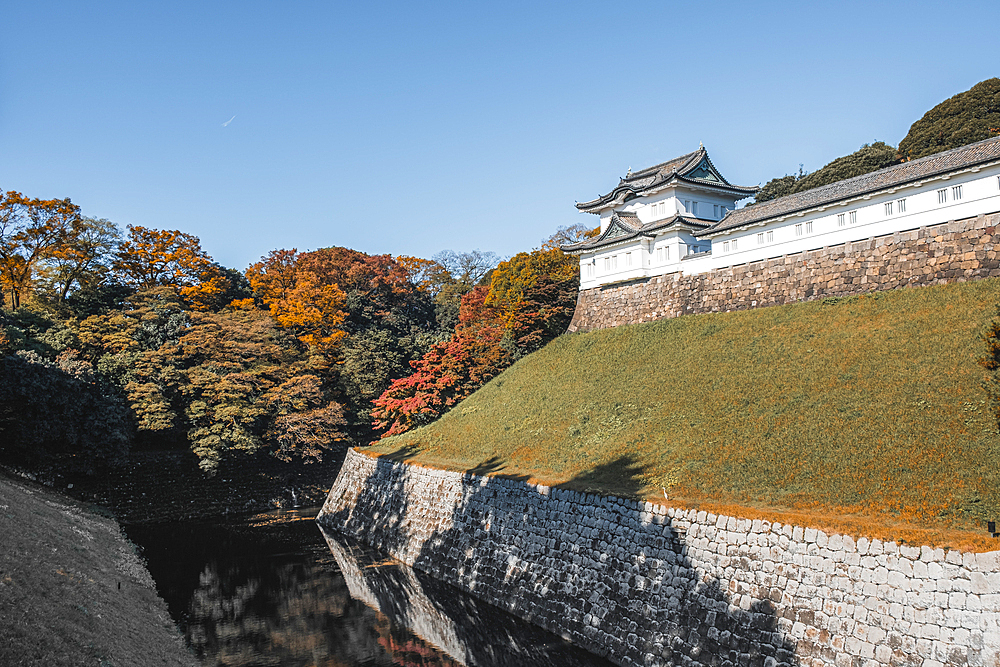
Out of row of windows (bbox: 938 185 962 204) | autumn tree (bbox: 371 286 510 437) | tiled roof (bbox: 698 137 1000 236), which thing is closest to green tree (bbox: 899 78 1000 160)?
tiled roof (bbox: 698 137 1000 236)

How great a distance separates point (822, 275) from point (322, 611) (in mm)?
21282

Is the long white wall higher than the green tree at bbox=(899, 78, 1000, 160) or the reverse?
the reverse

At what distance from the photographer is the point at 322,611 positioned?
18625 mm

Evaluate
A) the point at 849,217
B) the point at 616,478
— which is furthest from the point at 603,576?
the point at 849,217

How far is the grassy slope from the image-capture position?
12.3 meters

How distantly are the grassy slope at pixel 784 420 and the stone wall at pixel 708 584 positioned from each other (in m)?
0.58

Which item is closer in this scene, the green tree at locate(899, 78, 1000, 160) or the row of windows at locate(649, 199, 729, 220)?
the row of windows at locate(649, 199, 729, 220)

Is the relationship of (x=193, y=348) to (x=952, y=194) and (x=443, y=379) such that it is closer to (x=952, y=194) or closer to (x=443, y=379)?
(x=443, y=379)

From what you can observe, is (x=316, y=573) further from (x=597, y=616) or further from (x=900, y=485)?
(x=900, y=485)

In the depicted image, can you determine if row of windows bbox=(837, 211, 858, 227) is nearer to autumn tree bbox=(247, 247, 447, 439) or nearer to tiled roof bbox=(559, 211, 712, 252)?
tiled roof bbox=(559, 211, 712, 252)

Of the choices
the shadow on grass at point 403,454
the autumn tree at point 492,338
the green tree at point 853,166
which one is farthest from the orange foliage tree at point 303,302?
the green tree at point 853,166

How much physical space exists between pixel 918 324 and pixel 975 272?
324cm

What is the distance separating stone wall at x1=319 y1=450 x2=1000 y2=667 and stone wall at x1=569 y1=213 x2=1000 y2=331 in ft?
46.7

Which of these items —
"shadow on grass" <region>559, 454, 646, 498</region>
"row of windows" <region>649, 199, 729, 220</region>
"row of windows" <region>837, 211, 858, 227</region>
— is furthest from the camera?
"row of windows" <region>649, 199, 729, 220</region>
